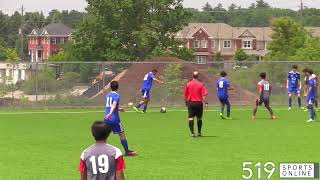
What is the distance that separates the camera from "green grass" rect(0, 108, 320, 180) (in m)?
Result: 14.5

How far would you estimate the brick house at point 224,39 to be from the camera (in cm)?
13488

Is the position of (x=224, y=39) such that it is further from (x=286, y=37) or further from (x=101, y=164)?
(x=101, y=164)

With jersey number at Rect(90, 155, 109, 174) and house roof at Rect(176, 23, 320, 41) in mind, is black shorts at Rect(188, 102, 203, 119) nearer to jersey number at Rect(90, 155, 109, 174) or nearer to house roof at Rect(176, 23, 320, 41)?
jersey number at Rect(90, 155, 109, 174)

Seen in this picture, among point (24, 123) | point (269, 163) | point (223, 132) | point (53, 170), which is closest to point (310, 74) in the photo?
point (223, 132)

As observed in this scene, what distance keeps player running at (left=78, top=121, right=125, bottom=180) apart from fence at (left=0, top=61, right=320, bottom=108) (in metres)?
30.0

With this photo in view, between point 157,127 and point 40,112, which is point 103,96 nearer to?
point 40,112

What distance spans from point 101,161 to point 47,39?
146m

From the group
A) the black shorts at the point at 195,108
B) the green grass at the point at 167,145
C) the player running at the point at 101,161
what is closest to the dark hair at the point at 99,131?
the player running at the point at 101,161

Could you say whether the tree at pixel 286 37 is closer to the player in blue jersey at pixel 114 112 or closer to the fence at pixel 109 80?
the fence at pixel 109 80

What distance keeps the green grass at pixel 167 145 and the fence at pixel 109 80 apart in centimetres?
734

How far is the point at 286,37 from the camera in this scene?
257ft

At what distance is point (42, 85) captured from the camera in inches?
1507

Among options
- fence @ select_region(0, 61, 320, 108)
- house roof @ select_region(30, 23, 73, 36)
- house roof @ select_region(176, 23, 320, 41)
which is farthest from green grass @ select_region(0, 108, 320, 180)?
house roof @ select_region(30, 23, 73, 36)

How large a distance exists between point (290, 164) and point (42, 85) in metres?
24.9
